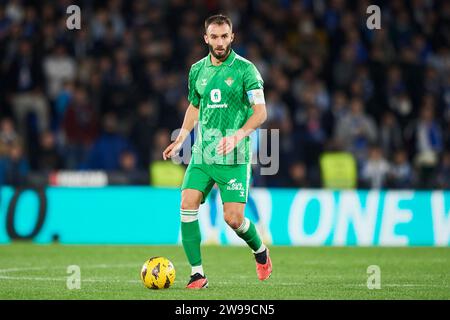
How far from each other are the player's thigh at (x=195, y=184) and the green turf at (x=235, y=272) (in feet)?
2.87

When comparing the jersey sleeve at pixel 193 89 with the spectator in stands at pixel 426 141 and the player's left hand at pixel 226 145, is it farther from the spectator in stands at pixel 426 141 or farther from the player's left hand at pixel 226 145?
the spectator in stands at pixel 426 141

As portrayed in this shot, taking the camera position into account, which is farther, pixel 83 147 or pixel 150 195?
pixel 83 147

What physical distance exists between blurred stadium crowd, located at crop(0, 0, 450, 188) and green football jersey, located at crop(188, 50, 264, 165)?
8.71 m

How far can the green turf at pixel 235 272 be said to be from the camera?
31.1 ft

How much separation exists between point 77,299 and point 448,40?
638 inches

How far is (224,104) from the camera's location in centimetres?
999

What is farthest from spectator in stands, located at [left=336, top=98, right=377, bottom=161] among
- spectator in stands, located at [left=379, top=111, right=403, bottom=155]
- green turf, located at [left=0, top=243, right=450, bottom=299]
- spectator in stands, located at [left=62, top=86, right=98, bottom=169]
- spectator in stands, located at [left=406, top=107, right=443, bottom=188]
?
spectator in stands, located at [left=62, top=86, right=98, bottom=169]

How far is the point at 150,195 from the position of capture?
683 inches

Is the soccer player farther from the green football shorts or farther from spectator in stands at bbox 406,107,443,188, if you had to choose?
spectator in stands at bbox 406,107,443,188

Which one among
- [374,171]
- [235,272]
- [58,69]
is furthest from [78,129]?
[235,272]

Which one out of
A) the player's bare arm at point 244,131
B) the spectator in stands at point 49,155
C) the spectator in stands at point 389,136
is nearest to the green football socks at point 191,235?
the player's bare arm at point 244,131

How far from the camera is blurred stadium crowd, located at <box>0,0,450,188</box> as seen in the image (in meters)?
19.8
